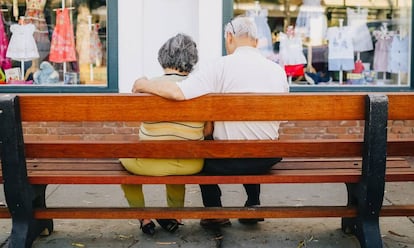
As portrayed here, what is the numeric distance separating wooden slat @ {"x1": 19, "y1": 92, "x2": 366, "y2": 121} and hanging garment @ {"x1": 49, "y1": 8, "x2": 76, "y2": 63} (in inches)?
170

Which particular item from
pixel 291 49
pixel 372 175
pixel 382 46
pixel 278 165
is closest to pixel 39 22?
pixel 291 49

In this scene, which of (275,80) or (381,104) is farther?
(275,80)

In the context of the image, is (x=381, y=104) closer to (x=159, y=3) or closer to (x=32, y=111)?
(x=32, y=111)

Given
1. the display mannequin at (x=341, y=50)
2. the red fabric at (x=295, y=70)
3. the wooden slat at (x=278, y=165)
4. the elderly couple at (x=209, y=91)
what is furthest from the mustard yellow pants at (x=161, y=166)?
the display mannequin at (x=341, y=50)

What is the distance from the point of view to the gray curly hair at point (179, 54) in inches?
185

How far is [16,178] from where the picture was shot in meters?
4.14

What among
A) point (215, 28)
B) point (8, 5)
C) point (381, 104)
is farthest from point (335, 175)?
point (8, 5)

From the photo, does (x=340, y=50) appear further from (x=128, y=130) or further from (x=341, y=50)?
(x=128, y=130)

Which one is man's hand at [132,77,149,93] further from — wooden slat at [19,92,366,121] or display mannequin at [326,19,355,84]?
display mannequin at [326,19,355,84]

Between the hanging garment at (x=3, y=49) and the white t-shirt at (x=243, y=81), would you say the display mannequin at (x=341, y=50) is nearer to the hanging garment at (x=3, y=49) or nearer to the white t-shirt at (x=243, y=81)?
the hanging garment at (x=3, y=49)

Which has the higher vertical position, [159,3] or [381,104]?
[159,3]

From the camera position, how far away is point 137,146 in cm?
409

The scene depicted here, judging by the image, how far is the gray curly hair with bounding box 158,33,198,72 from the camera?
4.70 meters

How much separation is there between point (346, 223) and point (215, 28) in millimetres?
3370
